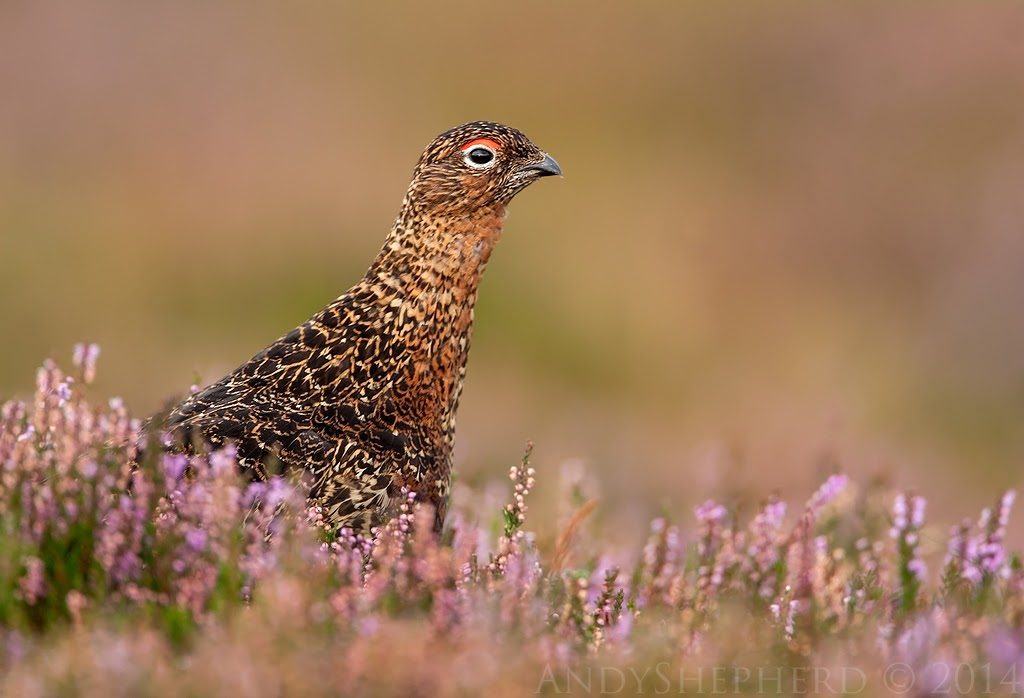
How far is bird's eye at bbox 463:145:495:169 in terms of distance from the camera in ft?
22.8

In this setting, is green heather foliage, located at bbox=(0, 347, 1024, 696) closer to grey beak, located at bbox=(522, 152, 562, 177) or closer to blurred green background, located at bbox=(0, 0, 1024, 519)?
grey beak, located at bbox=(522, 152, 562, 177)

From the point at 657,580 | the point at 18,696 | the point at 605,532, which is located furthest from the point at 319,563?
the point at 605,532

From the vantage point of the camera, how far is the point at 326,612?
4023mm

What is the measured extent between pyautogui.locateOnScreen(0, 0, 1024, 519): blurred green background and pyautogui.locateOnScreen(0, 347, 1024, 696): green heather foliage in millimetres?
7107

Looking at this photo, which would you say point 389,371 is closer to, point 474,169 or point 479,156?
point 474,169

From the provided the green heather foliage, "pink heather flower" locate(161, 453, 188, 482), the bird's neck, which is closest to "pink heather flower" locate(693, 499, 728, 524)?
the green heather foliage

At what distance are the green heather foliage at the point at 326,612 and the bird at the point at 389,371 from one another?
0.95 feet

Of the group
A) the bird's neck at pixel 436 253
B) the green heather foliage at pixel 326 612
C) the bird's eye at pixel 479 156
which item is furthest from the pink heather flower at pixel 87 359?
the bird's eye at pixel 479 156

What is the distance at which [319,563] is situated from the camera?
4359mm

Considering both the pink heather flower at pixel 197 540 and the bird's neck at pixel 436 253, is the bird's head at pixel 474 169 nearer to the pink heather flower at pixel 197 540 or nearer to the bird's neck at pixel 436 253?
the bird's neck at pixel 436 253

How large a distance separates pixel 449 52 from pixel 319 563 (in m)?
25.3

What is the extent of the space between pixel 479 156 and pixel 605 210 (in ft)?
54.1

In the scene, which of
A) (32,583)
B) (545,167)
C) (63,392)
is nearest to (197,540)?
(32,583)

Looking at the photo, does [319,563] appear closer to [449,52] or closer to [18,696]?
[18,696]
